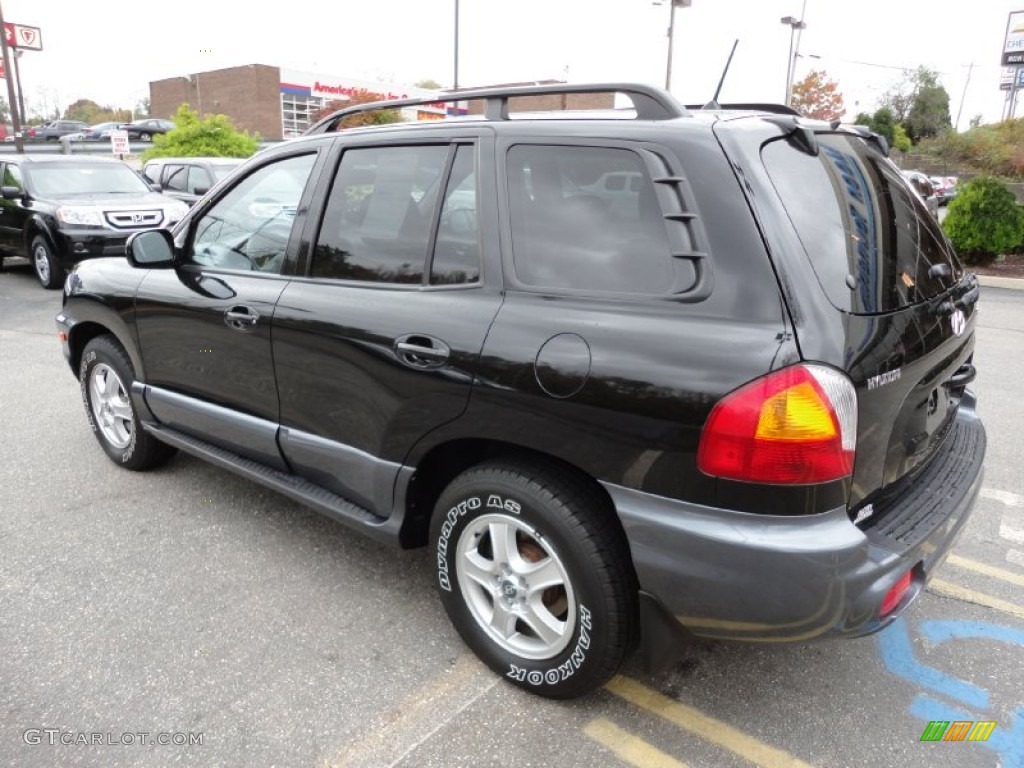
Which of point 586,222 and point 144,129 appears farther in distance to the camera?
point 144,129

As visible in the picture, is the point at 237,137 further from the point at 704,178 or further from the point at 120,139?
the point at 704,178

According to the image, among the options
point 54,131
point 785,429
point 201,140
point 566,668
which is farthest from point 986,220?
point 54,131

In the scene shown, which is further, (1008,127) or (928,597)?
(1008,127)

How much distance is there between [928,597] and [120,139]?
22.4 metres

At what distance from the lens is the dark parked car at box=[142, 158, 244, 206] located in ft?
43.5

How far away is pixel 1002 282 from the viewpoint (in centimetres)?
1128

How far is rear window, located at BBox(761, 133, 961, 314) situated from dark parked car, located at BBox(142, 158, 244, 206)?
487 inches

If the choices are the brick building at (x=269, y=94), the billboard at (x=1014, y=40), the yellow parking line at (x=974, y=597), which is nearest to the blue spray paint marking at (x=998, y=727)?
the yellow parking line at (x=974, y=597)

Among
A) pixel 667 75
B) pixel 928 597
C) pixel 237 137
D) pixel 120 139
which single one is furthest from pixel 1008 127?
pixel 928 597

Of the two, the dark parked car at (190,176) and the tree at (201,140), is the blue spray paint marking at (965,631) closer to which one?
the dark parked car at (190,176)

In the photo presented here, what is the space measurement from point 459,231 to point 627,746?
5.67ft

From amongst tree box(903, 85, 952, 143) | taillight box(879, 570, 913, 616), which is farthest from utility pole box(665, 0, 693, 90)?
taillight box(879, 570, 913, 616)

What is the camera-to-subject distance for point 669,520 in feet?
6.77

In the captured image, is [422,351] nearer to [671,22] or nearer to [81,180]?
[81,180]
